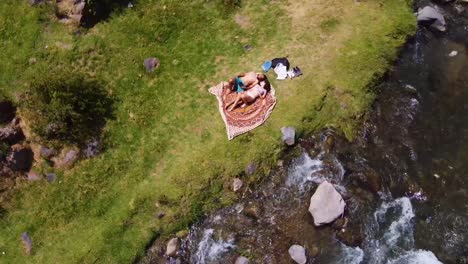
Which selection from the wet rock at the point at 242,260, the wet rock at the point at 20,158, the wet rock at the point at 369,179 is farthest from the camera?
the wet rock at the point at 20,158

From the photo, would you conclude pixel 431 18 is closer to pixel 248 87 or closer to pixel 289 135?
pixel 289 135

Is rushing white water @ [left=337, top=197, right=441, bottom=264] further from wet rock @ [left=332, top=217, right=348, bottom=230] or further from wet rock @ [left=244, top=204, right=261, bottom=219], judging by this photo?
wet rock @ [left=244, top=204, right=261, bottom=219]

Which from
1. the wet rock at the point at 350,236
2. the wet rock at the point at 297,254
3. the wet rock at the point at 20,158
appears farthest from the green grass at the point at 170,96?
the wet rock at the point at 350,236

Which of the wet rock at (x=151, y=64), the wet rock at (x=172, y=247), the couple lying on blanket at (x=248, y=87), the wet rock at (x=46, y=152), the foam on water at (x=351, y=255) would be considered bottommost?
the foam on water at (x=351, y=255)

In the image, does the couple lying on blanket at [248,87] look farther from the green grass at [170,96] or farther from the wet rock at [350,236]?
the wet rock at [350,236]

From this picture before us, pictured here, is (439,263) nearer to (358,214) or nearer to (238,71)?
(358,214)

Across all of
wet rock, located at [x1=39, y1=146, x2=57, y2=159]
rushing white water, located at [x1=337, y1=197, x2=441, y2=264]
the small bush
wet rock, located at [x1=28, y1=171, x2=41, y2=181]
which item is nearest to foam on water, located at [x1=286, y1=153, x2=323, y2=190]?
rushing white water, located at [x1=337, y1=197, x2=441, y2=264]
